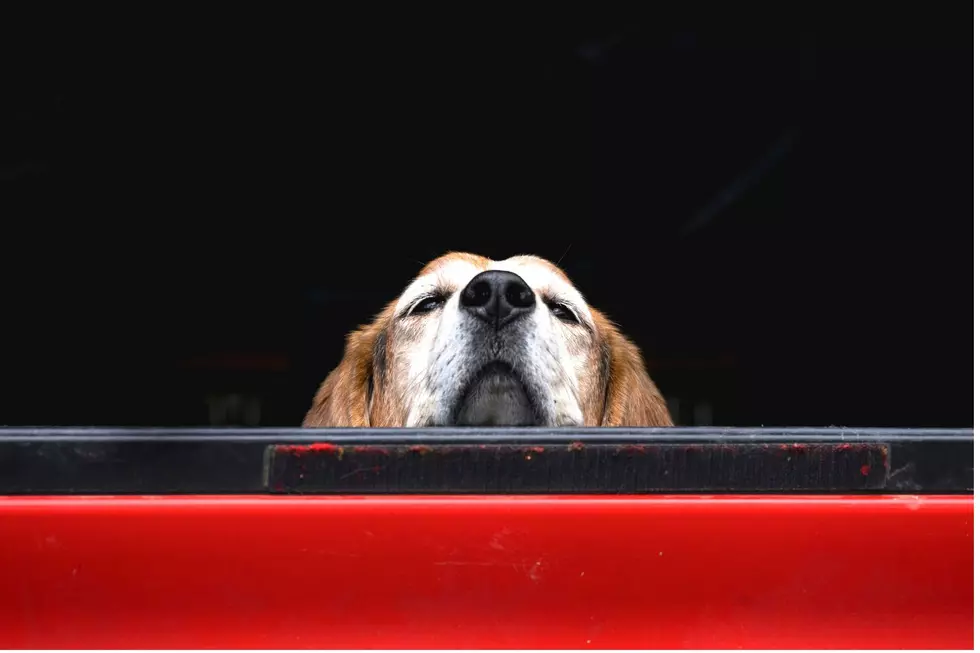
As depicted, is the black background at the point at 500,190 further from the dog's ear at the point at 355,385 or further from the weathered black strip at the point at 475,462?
the weathered black strip at the point at 475,462

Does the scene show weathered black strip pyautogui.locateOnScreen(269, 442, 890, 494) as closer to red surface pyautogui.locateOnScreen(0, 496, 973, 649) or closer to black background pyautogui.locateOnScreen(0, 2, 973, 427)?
red surface pyautogui.locateOnScreen(0, 496, 973, 649)

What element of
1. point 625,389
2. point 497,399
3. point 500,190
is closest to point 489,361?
point 497,399

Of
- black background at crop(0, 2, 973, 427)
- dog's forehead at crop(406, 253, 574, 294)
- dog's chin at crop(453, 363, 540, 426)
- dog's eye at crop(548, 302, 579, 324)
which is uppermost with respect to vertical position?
black background at crop(0, 2, 973, 427)

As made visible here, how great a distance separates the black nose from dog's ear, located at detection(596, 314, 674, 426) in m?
0.65

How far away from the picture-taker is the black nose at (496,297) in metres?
2.06

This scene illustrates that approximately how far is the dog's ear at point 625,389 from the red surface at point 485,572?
1.64 meters

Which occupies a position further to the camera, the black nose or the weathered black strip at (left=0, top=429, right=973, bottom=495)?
the black nose

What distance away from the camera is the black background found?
13.2ft

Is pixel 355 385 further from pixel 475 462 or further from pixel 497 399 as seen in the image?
pixel 475 462

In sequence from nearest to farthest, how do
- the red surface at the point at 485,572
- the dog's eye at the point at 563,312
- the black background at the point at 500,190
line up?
the red surface at the point at 485,572, the dog's eye at the point at 563,312, the black background at the point at 500,190


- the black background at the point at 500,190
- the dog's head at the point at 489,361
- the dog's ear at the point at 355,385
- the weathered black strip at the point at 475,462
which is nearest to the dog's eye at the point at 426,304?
the dog's head at the point at 489,361

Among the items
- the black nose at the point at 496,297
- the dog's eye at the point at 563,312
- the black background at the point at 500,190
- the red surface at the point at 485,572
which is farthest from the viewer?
the black background at the point at 500,190

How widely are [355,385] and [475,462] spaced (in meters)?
1.79

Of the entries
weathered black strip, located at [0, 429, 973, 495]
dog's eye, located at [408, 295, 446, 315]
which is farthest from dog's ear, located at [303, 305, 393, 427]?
weathered black strip, located at [0, 429, 973, 495]
